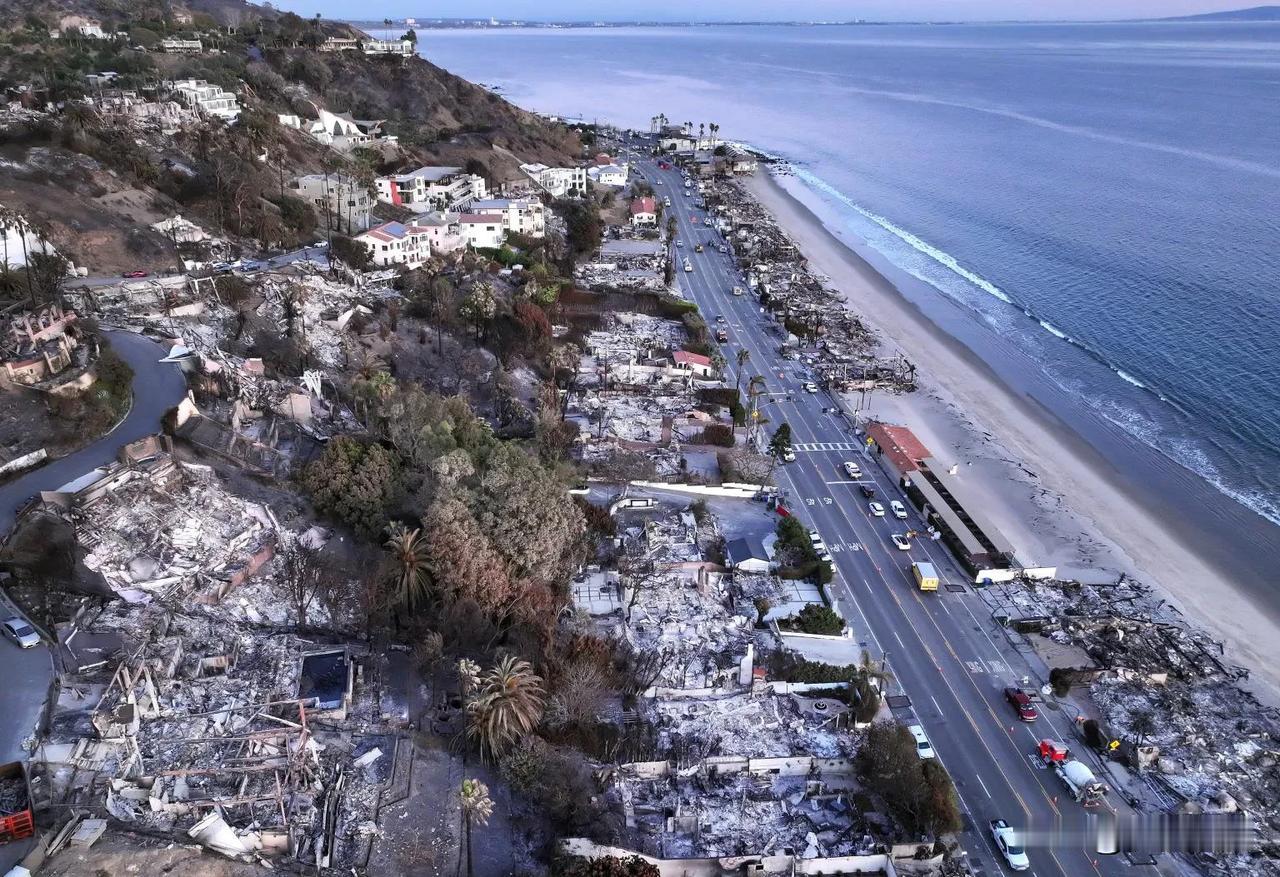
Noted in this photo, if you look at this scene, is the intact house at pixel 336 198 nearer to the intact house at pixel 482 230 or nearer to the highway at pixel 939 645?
the intact house at pixel 482 230

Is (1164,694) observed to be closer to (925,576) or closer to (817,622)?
(925,576)

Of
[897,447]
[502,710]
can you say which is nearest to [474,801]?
[502,710]

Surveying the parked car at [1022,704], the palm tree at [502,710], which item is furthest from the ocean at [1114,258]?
the palm tree at [502,710]

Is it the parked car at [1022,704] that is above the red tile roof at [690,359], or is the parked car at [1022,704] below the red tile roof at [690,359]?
below

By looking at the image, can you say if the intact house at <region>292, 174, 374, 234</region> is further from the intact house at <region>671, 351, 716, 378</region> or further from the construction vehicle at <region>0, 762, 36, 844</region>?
the construction vehicle at <region>0, 762, 36, 844</region>

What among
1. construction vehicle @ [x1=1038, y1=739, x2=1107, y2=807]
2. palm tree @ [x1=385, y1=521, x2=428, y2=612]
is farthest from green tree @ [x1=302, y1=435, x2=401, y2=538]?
construction vehicle @ [x1=1038, y1=739, x2=1107, y2=807]

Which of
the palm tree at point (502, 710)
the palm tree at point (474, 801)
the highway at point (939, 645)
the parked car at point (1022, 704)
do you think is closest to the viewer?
the palm tree at point (474, 801)
